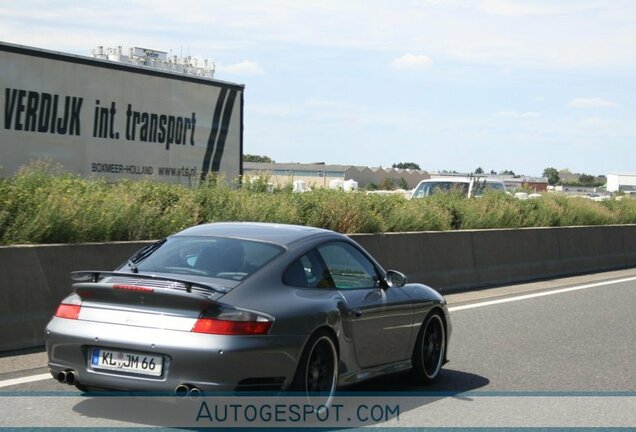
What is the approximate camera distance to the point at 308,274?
7973 millimetres

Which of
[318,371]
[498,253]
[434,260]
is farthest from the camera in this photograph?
[498,253]

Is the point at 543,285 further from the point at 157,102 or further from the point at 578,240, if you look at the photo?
the point at 157,102

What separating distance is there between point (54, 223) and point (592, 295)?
10.0 metres

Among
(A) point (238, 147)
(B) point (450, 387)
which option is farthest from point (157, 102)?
(B) point (450, 387)

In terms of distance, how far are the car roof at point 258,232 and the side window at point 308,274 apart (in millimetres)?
195

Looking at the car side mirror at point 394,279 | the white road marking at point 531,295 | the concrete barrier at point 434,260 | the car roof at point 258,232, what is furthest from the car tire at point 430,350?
the white road marking at point 531,295

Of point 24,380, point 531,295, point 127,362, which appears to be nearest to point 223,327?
point 127,362

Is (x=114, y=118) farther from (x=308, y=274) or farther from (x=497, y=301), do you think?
(x=308, y=274)

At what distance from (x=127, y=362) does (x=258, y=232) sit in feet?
5.89

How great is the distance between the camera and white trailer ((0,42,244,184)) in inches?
733

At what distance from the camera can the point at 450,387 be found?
9.46 meters

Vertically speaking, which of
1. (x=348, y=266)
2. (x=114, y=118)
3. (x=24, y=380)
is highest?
(x=114, y=118)

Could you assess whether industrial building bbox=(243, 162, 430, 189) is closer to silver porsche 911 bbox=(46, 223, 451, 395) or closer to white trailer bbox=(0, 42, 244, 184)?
white trailer bbox=(0, 42, 244, 184)

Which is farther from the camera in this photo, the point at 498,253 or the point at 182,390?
the point at 498,253
